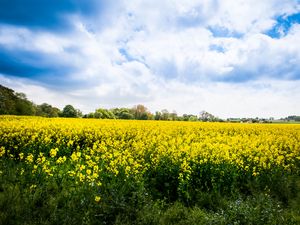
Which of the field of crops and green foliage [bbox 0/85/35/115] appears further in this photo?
green foliage [bbox 0/85/35/115]

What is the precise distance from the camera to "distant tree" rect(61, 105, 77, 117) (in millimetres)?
65794

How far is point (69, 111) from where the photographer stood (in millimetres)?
68250

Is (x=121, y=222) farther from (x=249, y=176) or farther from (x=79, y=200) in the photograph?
(x=249, y=176)

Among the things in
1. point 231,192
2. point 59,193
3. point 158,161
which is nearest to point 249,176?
point 231,192

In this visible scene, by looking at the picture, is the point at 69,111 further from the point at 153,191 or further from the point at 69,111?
the point at 153,191

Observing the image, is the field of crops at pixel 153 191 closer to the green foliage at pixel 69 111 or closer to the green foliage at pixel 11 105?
the green foliage at pixel 11 105

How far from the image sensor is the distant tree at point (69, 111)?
216ft

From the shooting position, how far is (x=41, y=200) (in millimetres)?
6441

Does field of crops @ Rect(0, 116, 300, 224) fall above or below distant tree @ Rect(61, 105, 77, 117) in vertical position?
below

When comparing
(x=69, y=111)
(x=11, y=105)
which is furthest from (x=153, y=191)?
(x=69, y=111)

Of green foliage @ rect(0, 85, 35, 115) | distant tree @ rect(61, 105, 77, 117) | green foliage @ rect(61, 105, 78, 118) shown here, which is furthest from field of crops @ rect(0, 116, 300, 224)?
distant tree @ rect(61, 105, 77, 117)

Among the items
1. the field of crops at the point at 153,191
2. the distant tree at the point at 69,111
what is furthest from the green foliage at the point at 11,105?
the field of crops at the point at 153,191

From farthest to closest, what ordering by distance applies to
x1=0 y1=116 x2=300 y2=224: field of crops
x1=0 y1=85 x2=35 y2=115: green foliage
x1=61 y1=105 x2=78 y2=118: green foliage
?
1. x1=61 y1=105 x2=78 y2=118: green foliage
2. x1=0 y1=85 x2=35 y2=115: green foliage
3. x1=0 y1=116 x2=300 y2=224: field of crops

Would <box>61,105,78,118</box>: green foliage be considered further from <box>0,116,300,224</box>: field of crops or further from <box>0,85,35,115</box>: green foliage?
<box>0,116,300,224</box>: field of crops
